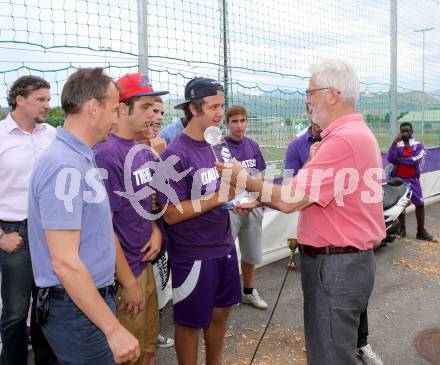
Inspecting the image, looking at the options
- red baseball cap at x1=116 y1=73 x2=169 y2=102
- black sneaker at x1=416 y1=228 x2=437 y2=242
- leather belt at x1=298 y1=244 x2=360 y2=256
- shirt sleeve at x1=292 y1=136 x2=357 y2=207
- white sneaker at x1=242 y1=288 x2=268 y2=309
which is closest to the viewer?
shirt sleeve at x1=292 y1=136 x2=357 y2=207

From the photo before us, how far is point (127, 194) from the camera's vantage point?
241cm

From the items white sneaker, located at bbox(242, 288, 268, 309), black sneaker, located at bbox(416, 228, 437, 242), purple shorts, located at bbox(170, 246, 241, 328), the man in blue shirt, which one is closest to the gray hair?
the man in blue shirt

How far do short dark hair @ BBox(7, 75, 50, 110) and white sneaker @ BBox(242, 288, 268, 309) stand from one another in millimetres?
2841

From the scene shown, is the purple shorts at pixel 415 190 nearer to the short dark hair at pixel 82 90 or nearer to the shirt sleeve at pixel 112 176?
the shirt sleeve at pixel 112 176

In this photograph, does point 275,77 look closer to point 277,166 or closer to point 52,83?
point 277,166

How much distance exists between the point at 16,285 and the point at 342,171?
225 centimetres

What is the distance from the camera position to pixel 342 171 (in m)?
2.19

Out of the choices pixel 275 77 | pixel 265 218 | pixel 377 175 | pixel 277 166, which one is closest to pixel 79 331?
pixel 377 175

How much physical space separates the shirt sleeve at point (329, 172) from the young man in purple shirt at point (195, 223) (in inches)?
25.4

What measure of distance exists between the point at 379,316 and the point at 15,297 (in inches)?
128

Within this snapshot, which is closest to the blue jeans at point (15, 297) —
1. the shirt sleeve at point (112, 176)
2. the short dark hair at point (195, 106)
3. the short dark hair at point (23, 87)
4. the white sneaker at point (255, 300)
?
the short dark hair at point (23, 87)

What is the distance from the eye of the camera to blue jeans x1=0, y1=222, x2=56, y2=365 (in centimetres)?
295

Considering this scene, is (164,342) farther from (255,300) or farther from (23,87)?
(23,87)

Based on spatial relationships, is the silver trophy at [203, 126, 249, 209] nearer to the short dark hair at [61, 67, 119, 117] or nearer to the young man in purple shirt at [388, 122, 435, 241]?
the short dark hair at [61, 67, 119, 117]
